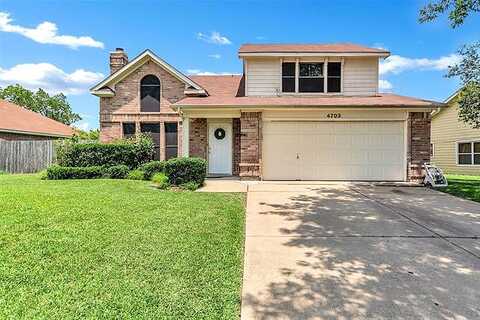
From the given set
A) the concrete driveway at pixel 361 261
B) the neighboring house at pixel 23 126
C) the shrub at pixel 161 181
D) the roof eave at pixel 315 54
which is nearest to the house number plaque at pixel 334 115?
the roof eave at pixel 315 54

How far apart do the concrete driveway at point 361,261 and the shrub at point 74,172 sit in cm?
788

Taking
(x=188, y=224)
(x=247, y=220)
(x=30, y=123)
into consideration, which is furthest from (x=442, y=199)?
(x=30, y=123)

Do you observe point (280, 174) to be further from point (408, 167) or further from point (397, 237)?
point (397, 237)

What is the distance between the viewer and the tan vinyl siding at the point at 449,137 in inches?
816

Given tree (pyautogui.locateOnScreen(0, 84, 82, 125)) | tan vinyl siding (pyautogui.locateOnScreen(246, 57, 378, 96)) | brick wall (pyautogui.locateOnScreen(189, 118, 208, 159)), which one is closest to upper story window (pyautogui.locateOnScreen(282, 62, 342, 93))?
tan vinyl siding (pyautogui.locateOnScreen(246, 57, 378, 96))

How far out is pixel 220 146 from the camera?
14.4m

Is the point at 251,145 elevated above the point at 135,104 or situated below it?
below

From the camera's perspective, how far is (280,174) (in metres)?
12.5

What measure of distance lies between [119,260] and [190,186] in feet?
20.0

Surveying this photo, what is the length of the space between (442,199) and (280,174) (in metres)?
5.45

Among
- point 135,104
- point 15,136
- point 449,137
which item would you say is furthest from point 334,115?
point 15,136

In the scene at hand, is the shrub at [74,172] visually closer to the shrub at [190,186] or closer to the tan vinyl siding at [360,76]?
the shrub at [190,186]

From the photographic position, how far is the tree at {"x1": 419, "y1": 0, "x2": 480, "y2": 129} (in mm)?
12156

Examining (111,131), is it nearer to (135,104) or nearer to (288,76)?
(135,104)
